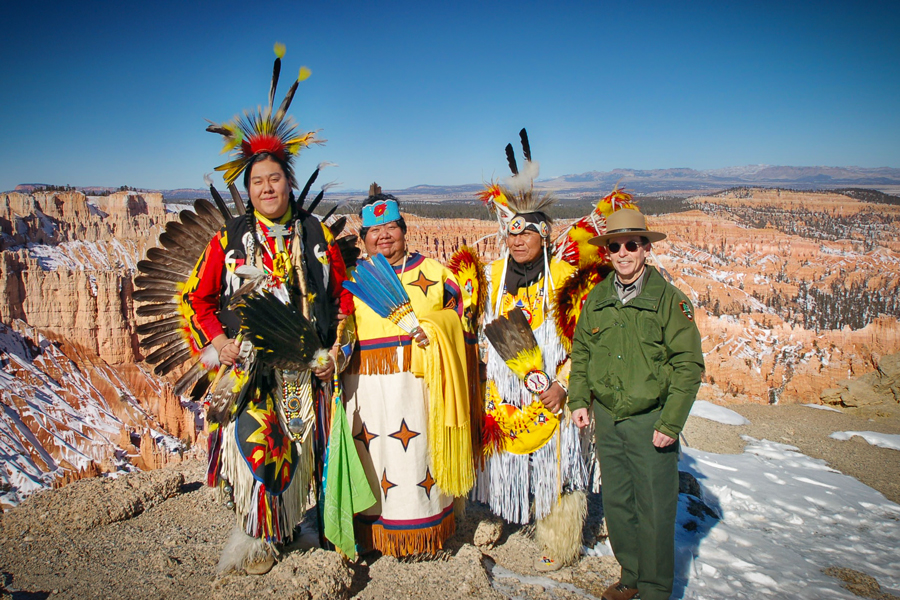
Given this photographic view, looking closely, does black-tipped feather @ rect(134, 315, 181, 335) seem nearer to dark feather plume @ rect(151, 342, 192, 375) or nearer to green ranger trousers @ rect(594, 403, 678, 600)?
dark feather plume @ rect(151, 342, 192, 375)

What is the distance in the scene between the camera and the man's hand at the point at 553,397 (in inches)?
110

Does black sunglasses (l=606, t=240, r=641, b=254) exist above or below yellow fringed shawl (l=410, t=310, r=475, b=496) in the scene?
above

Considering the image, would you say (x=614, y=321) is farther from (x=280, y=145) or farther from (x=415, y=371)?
(x=280, y=145)

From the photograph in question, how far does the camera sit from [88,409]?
31.6ft

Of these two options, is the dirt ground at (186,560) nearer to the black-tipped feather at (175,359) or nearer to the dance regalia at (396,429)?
the dance regalia at (396,429)

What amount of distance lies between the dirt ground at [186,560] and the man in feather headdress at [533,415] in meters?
0.28

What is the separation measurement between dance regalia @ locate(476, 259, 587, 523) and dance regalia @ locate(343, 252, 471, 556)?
321 millimetres

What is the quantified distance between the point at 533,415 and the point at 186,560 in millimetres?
2122

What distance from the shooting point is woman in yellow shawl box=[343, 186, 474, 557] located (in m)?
2.73

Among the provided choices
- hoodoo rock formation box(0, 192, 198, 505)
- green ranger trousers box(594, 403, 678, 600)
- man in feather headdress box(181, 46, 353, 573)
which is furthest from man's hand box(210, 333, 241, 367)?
hoodoo rock formation box(0, 192, 198, 505)

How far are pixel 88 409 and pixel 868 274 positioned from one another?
A: 46.6 m

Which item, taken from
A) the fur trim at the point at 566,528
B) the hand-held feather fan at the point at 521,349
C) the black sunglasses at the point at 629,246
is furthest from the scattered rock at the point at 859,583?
the black sunglasses at the point at 629,246

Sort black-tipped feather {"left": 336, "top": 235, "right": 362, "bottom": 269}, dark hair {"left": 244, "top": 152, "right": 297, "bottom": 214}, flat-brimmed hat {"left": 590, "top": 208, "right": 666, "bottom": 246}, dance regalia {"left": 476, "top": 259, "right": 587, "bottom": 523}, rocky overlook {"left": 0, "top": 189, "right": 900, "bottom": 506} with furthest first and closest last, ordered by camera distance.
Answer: rocky overlook {"left": 0, "top": 189, "right": 900, "bottom": 506} < black-tipped feather {"left": 336, "top": 235, "right": 362, "bottom": 269} < dance regalia {"left": 476, "top": 259, "right": 587, "bottom": 523} < dark hair {"left": 244, "top": 152, "right": 297, "bottom": 214} < flat-brimmed hat {"left": 590, "top": 208, "right": 666, "bottom": 246}

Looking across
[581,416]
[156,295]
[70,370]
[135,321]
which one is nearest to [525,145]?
[581,416]
